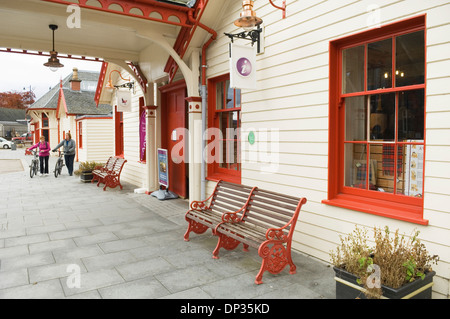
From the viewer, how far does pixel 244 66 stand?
5.25 m

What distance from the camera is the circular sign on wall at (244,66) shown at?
516 centimetres

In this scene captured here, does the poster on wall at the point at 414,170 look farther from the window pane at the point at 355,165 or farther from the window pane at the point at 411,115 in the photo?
the window pane at the point at 355,165

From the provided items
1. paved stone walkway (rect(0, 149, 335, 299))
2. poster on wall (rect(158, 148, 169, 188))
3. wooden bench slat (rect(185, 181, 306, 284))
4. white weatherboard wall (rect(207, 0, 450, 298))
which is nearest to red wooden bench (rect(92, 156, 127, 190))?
poster on wall (rect(158, 148, 169, 188))

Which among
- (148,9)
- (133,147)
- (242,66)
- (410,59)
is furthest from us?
(133,147)

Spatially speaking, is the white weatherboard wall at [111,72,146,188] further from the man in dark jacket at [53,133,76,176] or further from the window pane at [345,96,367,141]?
the window pane at [345,96,367,141]

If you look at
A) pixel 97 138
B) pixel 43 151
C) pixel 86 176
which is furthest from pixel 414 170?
pixel 97 138

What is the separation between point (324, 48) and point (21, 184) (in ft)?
37.1

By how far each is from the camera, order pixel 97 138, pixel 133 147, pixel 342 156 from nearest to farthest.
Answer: pixel 342 156 → pixel 133 147 → pixel 97 138

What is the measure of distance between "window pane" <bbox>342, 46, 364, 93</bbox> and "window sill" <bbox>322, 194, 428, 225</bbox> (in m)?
1.35

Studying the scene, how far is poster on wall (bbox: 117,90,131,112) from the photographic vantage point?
1112 centimetres

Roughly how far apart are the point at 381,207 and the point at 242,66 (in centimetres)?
270

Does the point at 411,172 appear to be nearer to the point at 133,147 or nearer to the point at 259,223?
the point at 259,223

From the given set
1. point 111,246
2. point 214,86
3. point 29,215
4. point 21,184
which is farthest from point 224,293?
point 21,184
